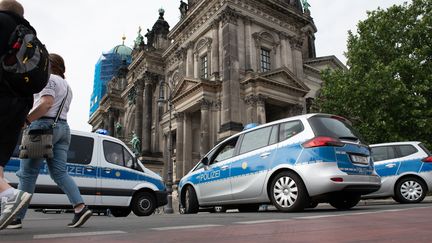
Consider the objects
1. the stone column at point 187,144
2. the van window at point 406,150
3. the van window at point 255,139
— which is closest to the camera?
the van window at point 255,139

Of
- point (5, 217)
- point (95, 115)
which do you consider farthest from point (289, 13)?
point (95, 115)

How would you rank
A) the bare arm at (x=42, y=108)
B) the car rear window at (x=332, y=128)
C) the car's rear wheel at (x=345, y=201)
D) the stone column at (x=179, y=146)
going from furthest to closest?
the stone column at (x=179, y=146) < the car's rear wheel at (x=345, y=201) < the car rear window at (x=332, y=128) < the bare arm at (x=42, y=108)

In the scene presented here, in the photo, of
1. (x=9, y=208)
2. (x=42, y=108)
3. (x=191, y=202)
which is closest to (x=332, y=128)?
(x=191, y=202)

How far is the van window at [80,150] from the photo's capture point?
908 centimetres

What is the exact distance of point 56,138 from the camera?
4539mm

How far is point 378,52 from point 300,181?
2172 cm

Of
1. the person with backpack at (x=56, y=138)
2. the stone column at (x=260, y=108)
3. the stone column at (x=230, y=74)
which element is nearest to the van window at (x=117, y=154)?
the person with backpack at (x=56, y=138)

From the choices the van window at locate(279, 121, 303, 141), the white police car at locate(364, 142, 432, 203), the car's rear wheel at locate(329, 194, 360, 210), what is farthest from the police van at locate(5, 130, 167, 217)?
the white police car at locate(364, 142, 432, 203)

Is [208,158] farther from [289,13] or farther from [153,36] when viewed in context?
[153,36]

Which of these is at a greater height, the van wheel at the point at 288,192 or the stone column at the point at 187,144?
the stone column at the point at 187,144

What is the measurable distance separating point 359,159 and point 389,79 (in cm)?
1757

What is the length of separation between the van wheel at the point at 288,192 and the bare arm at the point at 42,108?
419 centimetres

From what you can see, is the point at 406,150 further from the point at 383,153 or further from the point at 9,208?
the point at 9,208

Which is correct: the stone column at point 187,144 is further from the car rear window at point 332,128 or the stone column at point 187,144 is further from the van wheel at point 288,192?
the car rear window at point 332,128
